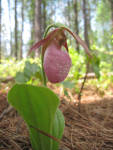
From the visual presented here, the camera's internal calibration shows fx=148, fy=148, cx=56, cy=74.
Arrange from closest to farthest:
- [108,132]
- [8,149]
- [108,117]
Answer: 1. [8,149]
2. [108,132]
3. [108,117]

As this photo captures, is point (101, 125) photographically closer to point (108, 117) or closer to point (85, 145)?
point (108, 117)

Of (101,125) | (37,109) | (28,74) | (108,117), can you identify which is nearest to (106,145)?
(101,125)

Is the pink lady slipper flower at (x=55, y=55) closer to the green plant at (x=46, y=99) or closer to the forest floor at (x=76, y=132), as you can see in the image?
the green plant at (x=46, y=99)

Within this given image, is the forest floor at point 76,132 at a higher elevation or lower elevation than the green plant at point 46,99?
lower

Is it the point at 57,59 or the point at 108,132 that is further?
the point at 108,132

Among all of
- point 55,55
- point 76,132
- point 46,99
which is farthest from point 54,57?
point 76,132

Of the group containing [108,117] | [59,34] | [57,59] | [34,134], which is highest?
[59,34]

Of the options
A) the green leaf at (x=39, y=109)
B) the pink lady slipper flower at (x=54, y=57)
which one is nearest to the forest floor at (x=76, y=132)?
the green leaf at (x=39, y=109)
